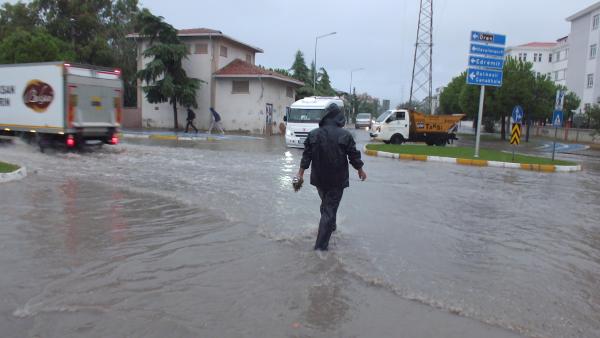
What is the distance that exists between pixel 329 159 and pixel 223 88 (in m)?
31.5

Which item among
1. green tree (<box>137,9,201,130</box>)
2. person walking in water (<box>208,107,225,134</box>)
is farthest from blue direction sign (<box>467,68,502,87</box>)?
green tree (<box>137,9,201,130</box>)

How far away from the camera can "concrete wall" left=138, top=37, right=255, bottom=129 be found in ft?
118

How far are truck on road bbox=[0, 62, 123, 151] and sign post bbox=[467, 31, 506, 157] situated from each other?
13.8 metres

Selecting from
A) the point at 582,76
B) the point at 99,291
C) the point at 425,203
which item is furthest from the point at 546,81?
the point at 99,291

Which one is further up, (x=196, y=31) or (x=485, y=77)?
(x=196, y=31)

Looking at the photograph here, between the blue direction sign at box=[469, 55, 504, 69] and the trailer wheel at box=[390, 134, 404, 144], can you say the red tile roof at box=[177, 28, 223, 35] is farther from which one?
the blue direction sign at box=[469, 55, 504, 69]

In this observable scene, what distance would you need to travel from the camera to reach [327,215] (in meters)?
6.00

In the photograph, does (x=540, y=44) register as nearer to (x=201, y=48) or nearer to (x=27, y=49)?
(x=201, y=48)

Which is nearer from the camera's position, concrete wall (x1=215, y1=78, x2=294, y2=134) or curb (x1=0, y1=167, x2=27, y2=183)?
curb (x1=0, y1=167, x2=27, y2=183)

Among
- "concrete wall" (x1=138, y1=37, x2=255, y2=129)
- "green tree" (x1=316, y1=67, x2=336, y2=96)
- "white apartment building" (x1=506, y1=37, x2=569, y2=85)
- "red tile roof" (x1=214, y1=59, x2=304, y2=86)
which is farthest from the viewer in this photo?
Result: "white apartment building" (x1=506, y1=37, x2=569, y2=85)

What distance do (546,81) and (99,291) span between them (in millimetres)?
43791

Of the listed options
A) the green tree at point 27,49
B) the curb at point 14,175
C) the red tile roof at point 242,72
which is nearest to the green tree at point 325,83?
the red tile roof at point 242,72

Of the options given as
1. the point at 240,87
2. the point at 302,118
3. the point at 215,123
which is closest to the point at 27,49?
the point at 215,123

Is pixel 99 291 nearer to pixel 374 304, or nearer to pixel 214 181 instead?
pixel 374 304
